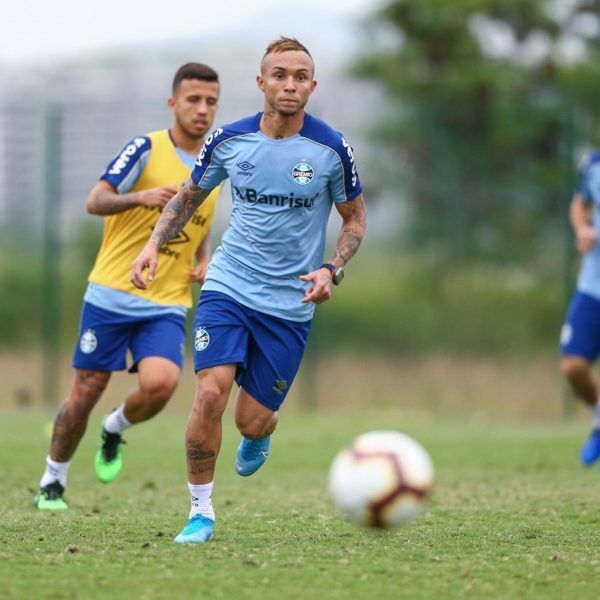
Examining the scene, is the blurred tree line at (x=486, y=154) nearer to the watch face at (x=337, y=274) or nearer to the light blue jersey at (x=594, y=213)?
the light blue jersey at (x=594, y=213)

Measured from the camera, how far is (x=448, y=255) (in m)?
17.6

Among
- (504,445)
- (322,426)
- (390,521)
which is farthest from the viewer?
(322,426)

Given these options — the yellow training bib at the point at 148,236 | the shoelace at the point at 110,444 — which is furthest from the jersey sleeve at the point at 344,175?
the shoelace at the point at 110,444

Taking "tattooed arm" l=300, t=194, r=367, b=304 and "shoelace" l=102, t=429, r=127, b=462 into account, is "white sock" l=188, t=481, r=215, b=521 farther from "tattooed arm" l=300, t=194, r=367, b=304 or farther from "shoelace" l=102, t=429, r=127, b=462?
"shoelace" l=102, t=429, r=127, b=462

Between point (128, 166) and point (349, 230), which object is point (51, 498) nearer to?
point (128, 166)

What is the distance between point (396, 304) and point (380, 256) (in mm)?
747

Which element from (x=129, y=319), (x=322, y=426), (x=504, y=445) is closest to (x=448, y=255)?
(x=322, y=426)

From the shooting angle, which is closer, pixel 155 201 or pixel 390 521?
pixel 390 521

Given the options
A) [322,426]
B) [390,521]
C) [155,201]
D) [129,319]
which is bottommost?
[322,426]

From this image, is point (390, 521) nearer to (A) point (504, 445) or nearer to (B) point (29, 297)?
(A) point (504, 445)

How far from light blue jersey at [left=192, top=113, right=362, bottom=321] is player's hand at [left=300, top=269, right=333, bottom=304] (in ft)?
1.03

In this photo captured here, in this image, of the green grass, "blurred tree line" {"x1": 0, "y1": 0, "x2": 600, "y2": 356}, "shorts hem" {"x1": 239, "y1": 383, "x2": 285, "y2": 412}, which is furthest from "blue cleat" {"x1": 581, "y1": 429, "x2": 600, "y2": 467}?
"blurred tree line" {"x1": 0, "y1": 0, "x2": 600, "y2": 356}

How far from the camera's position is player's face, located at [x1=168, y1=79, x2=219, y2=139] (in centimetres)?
828

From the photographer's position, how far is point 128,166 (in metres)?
8.15
